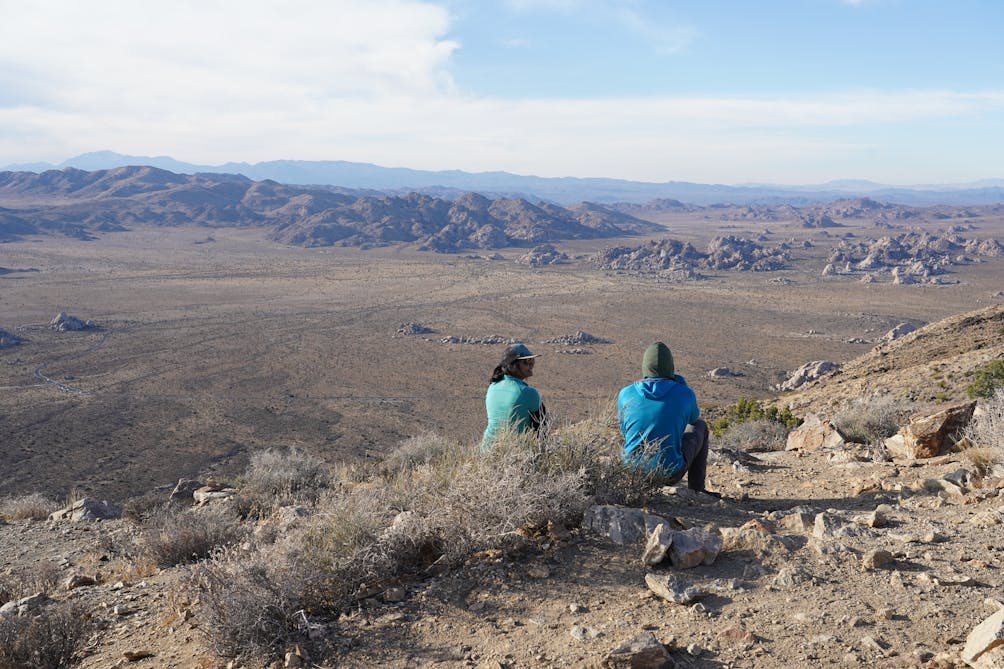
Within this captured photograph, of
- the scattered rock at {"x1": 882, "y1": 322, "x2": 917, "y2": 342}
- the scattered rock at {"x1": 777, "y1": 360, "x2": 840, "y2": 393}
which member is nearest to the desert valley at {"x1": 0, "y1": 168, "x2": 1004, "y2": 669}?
the scattered rock at {"x1": 777, "y1": 360, "x2": 840, "y2": 393}

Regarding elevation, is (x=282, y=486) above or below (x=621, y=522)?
below

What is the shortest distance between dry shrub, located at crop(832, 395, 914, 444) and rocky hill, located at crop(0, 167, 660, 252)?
81.4 m

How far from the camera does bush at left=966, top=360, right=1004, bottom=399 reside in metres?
9.95

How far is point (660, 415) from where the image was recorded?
503cm

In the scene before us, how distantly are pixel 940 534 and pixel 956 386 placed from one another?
28.8 ft

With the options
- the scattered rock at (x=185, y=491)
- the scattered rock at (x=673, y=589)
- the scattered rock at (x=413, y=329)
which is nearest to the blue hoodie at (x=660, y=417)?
the scattered rock at (x=673, y=589)

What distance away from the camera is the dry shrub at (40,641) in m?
3.71

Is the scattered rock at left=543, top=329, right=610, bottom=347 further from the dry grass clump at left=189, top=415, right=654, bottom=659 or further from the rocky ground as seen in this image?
the dry grass clump at left=189, top=415, right=654, bottom=659

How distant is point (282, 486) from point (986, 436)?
7.30m

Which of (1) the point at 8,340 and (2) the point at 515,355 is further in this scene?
(1) the point at 8,340

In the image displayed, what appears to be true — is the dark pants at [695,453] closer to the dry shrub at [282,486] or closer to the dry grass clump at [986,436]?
the dry grass clump at [986,436]

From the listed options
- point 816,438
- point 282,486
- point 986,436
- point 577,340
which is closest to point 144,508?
point 282,486

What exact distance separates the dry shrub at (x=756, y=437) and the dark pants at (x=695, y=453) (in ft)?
11.3

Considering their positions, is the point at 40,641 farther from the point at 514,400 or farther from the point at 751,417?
the point at 751,417
